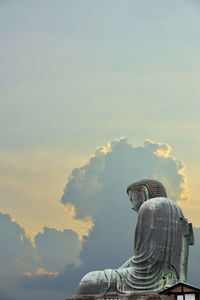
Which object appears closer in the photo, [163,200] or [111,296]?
[111,296]

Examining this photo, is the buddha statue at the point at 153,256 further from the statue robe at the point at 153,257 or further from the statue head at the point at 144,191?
the statue head at the point at 144,191

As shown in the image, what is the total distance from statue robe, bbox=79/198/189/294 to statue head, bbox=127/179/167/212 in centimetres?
103

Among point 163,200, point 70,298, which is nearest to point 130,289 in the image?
point 70,298

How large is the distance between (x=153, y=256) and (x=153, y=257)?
0.03 meters

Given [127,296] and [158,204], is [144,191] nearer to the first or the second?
[158,204]

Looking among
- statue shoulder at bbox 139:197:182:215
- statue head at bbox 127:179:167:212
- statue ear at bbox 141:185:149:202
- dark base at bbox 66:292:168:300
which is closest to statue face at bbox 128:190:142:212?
statue head at bbox 127:179:167:212

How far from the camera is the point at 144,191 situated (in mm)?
16781

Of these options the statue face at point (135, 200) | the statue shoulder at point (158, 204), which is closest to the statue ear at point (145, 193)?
the statue face at point (135, 200)

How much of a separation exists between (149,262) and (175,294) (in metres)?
3.24

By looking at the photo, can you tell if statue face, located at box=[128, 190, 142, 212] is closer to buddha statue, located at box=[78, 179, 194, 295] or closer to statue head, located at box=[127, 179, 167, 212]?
statue head, located at box=[127, 179, 167, 212]

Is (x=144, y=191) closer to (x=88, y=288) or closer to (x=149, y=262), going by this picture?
(x=149, y=262)

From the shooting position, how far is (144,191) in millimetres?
16781

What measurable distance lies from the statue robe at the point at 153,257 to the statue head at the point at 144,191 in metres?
1.03

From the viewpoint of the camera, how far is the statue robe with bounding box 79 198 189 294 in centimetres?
1432
